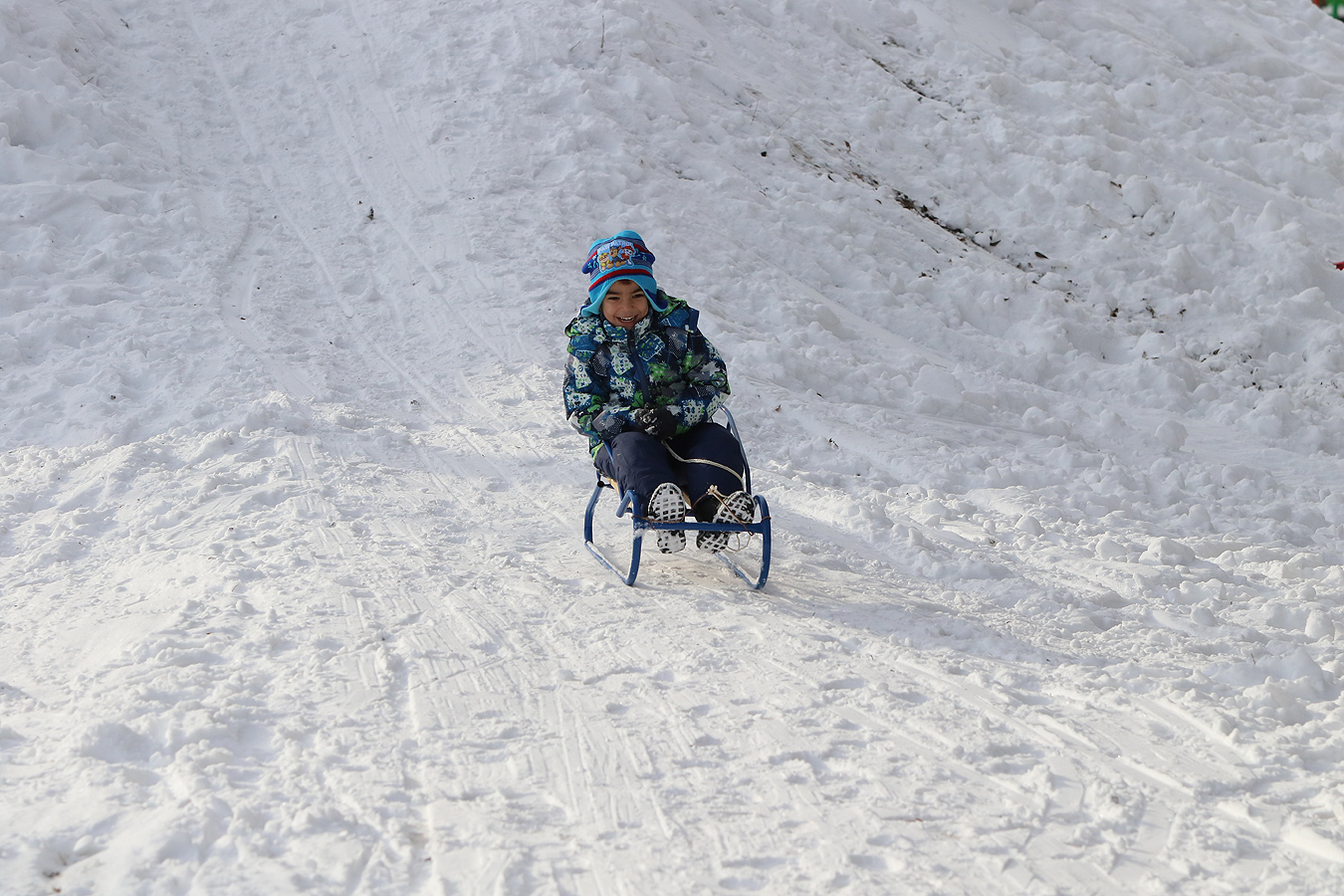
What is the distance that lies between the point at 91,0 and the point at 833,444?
9707 mm

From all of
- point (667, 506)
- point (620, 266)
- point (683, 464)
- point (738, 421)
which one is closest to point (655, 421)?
point (683, 464)

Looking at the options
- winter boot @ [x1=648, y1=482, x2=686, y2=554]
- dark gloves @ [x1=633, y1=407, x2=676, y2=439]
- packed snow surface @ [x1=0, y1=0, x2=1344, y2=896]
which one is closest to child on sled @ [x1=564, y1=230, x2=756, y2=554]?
dark gloves @ [x1=633, y1=407, x2=676, y2=439]

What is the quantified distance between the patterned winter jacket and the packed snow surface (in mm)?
716

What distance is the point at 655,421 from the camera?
429 centimetres

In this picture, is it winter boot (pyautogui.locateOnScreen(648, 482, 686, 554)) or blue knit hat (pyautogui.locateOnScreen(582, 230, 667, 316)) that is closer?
winter boot (pyautogui.locateOnScreen(648, 482, 686, 554))

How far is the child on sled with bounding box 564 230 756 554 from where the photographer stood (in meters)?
4.20

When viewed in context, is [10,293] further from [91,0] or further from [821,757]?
[821,757]

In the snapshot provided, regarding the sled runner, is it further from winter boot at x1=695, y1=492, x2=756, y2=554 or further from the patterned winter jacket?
the patterned winter jacket

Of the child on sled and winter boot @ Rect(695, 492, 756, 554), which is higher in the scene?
the child on sled

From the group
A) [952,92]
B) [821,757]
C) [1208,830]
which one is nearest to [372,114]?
[952,92]

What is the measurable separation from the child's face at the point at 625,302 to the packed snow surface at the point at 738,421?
108 cm

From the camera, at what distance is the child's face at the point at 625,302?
4.34m

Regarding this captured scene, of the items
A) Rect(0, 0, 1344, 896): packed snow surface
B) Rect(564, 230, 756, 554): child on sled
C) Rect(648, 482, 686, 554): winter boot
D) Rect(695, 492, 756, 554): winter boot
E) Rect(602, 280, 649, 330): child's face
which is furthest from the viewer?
Rect(602, 280, 649, 330): child's face

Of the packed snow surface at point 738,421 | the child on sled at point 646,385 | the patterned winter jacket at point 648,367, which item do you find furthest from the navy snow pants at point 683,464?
the packed snow surface at point 738,421
